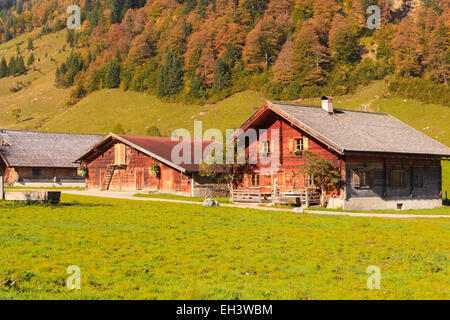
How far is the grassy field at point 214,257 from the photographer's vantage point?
1054 centimetres

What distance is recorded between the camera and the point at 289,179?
39219 mm

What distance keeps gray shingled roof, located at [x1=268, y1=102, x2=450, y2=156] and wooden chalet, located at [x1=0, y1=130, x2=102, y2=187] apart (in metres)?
36.1

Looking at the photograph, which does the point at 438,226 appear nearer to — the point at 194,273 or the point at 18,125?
the point at 194,273

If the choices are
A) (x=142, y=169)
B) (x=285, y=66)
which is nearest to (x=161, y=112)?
(x=285, y=66)

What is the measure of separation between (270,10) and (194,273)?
7289 inches

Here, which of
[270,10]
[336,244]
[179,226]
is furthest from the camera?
[270,10]

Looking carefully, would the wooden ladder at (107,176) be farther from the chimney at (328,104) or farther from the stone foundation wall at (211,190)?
the chimney at (328,104)

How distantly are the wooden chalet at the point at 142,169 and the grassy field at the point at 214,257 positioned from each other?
20.9m

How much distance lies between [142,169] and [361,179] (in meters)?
21.2

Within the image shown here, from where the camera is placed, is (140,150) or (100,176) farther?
(100,176)

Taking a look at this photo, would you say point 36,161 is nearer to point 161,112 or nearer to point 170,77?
point 161,112

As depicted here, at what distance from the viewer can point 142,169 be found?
48094 millimetres

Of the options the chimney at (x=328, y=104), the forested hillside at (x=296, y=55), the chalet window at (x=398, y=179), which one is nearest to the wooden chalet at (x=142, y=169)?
the chimney at (x=328, y=104)
